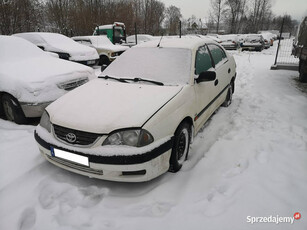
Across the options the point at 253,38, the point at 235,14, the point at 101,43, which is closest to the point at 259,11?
the point at 235,14

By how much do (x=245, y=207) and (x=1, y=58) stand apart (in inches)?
206

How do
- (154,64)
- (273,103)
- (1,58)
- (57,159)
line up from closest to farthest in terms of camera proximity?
1. (57,159)
2. (154,64)
3. (1,58)
4. (273,103)

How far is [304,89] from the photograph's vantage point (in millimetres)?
6230

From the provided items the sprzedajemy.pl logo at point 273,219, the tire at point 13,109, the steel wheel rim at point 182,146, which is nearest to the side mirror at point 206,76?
the steel wheel rim at point 182,146

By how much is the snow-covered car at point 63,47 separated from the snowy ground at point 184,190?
5256 mm

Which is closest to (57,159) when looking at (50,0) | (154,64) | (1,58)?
(154,64)

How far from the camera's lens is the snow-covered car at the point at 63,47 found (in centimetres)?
815

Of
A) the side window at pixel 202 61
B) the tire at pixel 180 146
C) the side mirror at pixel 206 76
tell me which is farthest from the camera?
the side window at pixel 202 61

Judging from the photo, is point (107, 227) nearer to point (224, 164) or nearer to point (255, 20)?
point (224, 164)

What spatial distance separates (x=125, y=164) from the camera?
2104 millimetres

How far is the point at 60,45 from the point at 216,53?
261 inches

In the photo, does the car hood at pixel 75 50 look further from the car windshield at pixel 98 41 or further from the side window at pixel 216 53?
the side window at pixel 216 53

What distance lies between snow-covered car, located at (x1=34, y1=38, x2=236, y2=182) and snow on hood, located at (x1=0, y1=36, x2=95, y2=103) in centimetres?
118

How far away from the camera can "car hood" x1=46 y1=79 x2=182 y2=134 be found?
7.13 feet
